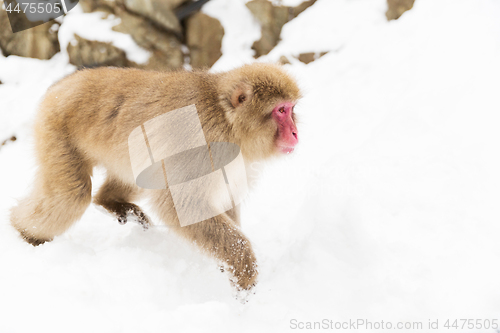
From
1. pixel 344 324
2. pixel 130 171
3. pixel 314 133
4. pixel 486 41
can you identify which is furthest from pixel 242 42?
pixel 344 324

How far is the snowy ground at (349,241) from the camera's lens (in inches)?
70.8

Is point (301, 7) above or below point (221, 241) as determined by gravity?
below

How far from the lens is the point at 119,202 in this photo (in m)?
3.09

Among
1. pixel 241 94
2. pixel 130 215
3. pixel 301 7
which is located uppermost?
pixel 241 94

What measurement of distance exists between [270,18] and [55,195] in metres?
3.66

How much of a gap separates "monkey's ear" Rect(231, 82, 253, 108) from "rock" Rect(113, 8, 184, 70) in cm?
298

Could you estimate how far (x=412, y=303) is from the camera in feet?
5.85

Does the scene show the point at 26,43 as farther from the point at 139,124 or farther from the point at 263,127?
the point at 263,127

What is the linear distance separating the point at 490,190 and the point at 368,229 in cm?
71

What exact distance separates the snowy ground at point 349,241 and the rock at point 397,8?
83 centimetres

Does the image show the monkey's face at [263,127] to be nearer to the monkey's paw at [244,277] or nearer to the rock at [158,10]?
the monkey's paw at [244,277]

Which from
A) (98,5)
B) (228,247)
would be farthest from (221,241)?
(98,5)

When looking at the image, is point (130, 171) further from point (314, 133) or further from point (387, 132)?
point (314, 133)

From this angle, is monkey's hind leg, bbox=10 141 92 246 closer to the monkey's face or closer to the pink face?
the monkey's face
